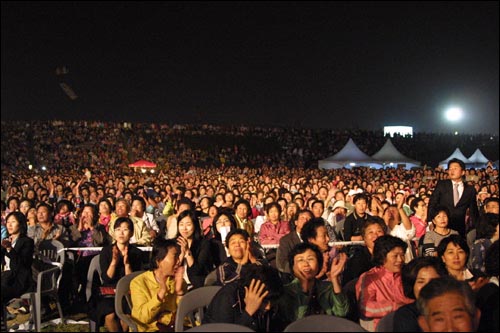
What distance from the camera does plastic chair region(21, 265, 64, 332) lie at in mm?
5223

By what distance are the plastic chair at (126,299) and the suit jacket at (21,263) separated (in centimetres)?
147

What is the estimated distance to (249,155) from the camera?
132 ft

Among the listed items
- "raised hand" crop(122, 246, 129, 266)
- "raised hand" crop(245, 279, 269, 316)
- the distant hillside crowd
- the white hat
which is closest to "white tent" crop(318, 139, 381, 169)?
the distant hillside crowd

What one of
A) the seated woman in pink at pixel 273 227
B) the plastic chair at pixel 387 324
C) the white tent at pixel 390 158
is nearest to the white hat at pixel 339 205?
the seated woman in pink at pixel 273 227

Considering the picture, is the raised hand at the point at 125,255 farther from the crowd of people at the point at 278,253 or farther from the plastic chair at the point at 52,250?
the plastic chair at the point at 52,250

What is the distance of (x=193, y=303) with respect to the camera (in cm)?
388

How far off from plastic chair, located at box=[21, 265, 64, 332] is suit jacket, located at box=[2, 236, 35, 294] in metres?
0.09

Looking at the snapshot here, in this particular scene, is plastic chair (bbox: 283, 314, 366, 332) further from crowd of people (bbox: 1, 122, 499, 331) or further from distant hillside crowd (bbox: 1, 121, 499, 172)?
distant hillside crowd (bbox: 1, 121, 499, 172)

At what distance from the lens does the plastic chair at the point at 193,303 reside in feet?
12.2

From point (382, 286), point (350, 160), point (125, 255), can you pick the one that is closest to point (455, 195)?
point (382, 286)

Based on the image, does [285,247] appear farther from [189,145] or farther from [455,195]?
[189,145]

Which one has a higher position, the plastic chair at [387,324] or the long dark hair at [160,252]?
the long dark hair at [160,252]

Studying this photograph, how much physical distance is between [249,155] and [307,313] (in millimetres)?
36431

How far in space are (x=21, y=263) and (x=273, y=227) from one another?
3.30m
